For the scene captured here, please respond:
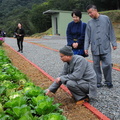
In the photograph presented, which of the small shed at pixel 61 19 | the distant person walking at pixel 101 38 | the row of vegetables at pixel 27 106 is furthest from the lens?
the small shed at pixel 61 19

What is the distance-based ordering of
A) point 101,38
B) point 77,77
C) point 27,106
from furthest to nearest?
point 101,38 → point 77,77 → point 27,106

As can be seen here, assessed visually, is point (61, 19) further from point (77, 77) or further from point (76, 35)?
point (77, 77)

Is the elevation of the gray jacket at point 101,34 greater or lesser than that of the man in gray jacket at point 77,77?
greater

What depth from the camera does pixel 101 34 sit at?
3893mm

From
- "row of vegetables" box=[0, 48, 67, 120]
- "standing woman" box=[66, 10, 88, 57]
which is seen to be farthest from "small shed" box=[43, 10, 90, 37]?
"row of vegetables" box=[0, 48, 67, 120]

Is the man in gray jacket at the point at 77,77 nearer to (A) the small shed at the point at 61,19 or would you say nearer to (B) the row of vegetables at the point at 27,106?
(B) the row of vegetables at the point at 27,106

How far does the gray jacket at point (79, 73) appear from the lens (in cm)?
302

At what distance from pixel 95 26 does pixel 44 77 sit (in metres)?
2.01

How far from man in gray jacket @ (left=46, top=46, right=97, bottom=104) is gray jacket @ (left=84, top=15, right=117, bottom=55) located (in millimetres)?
903

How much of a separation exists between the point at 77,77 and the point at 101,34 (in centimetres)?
133

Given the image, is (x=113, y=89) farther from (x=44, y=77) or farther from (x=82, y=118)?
(x=44, y=77)

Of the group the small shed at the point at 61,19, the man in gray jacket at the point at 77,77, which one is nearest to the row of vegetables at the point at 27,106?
the man in gray jacket at the point at 77,77

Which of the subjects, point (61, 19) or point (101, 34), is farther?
point (61, 19)

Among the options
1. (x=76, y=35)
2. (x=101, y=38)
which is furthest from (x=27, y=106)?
(x=101, y=38)
